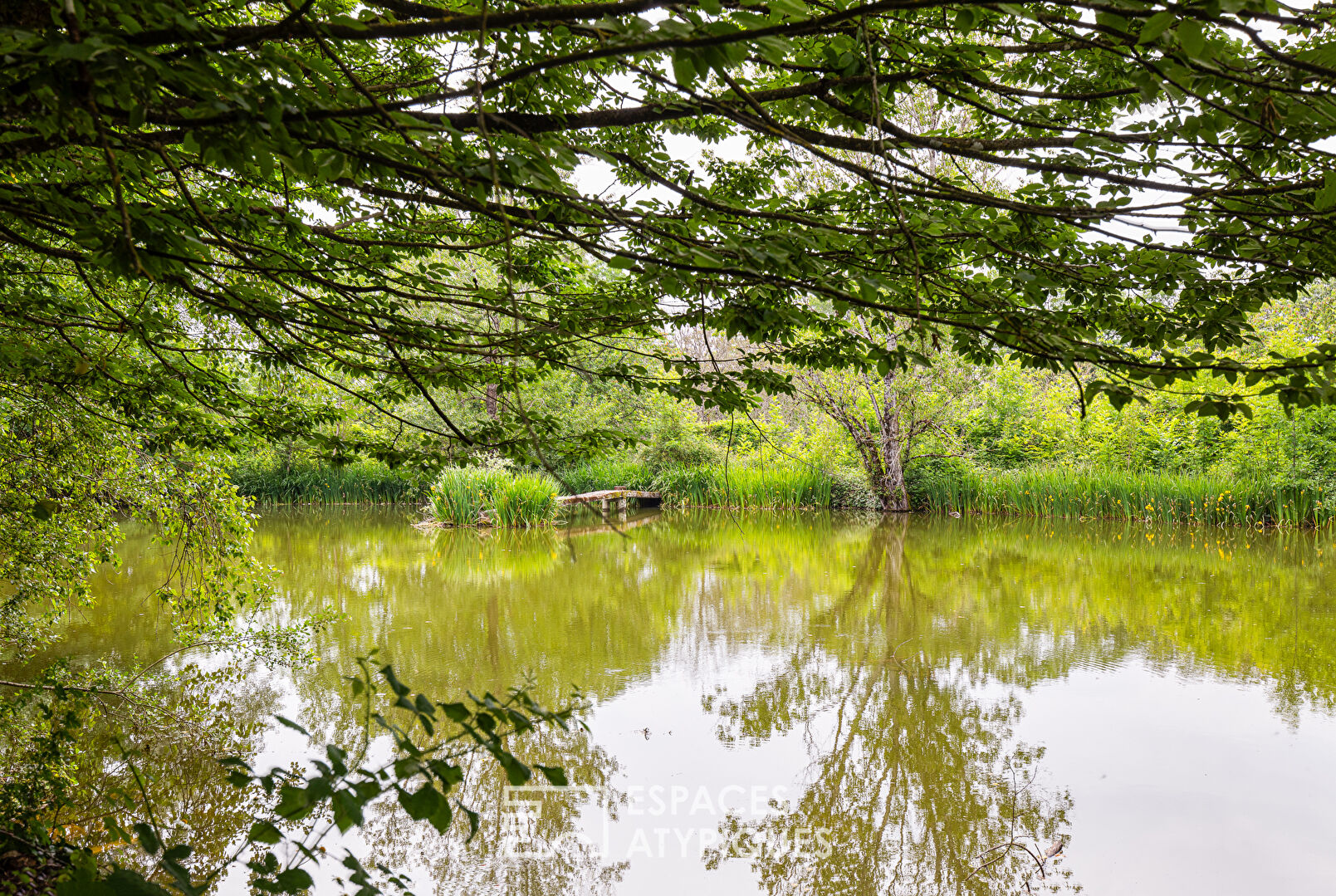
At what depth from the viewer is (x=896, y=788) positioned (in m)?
3.29

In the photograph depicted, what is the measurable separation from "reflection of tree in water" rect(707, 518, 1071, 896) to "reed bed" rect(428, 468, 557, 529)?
891cm

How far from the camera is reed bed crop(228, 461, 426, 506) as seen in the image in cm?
1897

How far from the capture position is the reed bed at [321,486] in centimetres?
1897

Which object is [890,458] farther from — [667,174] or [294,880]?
[294,880]

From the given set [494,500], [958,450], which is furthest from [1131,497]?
[494,500]

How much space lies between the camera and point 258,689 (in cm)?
455

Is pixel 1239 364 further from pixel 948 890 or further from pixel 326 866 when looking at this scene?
pixel 326 866

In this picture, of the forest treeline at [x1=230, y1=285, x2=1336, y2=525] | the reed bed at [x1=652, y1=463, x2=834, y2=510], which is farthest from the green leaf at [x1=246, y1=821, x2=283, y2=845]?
the reed bed at [x1=652, y1=463, x2=834, y2=510]

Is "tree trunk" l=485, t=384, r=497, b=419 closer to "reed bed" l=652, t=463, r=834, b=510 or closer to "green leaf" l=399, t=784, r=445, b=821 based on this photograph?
"green leaf" l=399, t=784, r=445, b=821

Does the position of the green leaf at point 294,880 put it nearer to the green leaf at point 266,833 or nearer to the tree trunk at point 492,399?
the green leaf at point 266,833

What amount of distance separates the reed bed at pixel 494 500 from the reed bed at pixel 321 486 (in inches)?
212

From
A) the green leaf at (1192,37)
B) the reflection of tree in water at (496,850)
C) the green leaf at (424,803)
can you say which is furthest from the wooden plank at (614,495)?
the green leaf at (1192,37)

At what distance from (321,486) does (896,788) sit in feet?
63.3

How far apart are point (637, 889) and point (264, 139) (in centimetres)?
265
